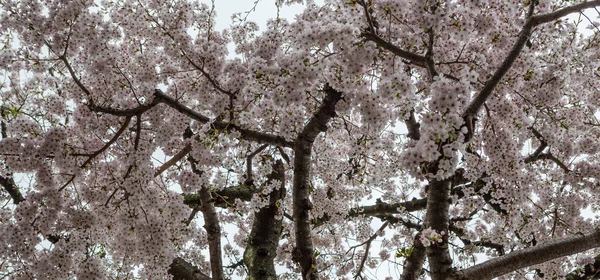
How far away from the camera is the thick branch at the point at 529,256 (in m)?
4.16

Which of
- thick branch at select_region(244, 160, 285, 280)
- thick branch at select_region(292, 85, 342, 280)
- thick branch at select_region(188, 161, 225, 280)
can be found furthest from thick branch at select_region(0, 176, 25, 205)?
thick branch at select_region(292, 85, 342, 280)

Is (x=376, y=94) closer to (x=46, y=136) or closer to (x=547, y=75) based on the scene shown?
(x=547, y=75)

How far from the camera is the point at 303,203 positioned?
482cm

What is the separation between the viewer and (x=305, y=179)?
193 inches

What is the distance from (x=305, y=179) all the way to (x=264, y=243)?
1.99 metres

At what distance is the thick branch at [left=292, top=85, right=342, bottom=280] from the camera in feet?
14.9

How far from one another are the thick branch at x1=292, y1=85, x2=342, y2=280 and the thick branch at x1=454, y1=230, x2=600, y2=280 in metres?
1.49

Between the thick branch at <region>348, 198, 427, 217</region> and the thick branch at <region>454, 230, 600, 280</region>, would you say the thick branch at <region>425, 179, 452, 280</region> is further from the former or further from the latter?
the thick branch at <region>348, 198, 427, 217</region>

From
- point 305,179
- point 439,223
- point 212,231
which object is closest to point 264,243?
point 212,231

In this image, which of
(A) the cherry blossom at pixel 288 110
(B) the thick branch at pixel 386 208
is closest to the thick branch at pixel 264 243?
(A) the cherry blossom at pixel 288 110

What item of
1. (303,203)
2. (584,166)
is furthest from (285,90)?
(584,166)

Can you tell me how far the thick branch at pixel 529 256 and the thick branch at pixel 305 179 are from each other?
1491 mm

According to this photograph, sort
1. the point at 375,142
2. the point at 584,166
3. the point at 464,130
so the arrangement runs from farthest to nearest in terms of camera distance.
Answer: the point at 584,166, the point at 375,142, the point at 464,130

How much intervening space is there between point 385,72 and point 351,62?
543 mm
